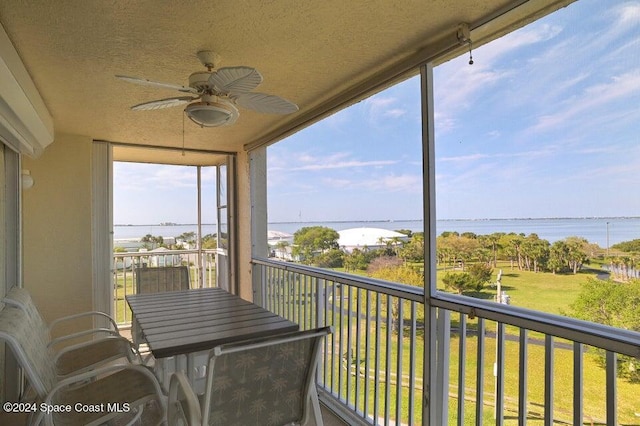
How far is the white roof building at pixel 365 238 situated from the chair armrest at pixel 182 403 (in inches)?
97.1

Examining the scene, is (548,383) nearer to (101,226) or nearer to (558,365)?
(558,365)

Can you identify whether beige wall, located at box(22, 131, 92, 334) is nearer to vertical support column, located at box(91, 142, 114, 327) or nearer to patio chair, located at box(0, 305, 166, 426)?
vertical support column, located at box(91, 142, 114, 327)

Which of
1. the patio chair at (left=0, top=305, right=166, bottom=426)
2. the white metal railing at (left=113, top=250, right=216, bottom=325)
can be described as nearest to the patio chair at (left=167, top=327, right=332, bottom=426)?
the patio chair at (left=0, top=305, right=166, bottom=426)

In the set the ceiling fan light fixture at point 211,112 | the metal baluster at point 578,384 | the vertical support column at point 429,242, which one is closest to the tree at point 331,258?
the vertical support column at point 429,242

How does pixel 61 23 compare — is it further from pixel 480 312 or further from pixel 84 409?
pixel 480 312

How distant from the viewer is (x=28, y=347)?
1.70m

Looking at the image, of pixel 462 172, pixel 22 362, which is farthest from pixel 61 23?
pixel 462 172

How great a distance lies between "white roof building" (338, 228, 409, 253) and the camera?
3812mm

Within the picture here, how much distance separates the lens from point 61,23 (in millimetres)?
1795

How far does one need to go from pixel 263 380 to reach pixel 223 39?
172 cm

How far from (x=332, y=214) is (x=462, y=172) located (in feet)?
11.1

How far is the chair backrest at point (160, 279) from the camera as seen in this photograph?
3.47 m

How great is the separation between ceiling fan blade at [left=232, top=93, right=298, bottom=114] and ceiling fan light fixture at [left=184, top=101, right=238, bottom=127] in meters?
0.09

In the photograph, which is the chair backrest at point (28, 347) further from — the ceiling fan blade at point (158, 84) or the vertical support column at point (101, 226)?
the vertical support column at point (101, 226)
